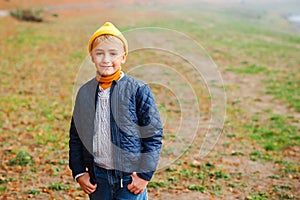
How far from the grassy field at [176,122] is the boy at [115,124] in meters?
2.38

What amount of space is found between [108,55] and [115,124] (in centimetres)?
41

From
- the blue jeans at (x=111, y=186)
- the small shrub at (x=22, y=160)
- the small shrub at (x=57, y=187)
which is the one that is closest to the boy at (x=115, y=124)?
the blue jeans at (x=111, y=186)

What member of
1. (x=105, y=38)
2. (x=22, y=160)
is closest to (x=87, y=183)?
(x=105, y=38)

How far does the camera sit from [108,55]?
8.41 feet

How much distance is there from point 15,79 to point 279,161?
695cm

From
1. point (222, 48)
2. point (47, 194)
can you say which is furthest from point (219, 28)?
point (47, 194)

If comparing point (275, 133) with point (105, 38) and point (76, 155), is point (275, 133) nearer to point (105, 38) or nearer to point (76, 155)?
point (76, 155)

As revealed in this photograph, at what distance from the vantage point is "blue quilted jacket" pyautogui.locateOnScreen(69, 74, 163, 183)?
2.57 metres

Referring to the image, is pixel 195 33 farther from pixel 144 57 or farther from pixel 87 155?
pixel 87 155

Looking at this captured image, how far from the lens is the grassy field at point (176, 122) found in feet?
17.3

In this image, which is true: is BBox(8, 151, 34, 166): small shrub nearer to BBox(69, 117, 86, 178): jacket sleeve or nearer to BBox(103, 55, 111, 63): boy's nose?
BBox(69, 117, 86, 178): jacket sleeve

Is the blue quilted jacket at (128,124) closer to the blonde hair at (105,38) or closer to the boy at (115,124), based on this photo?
the boy at (115,124)

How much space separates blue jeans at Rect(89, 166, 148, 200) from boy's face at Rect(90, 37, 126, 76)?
0.60 m

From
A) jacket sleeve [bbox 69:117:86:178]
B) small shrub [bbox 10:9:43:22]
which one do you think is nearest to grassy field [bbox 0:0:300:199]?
jacket sleeve [bbox 69:117:86:178]
